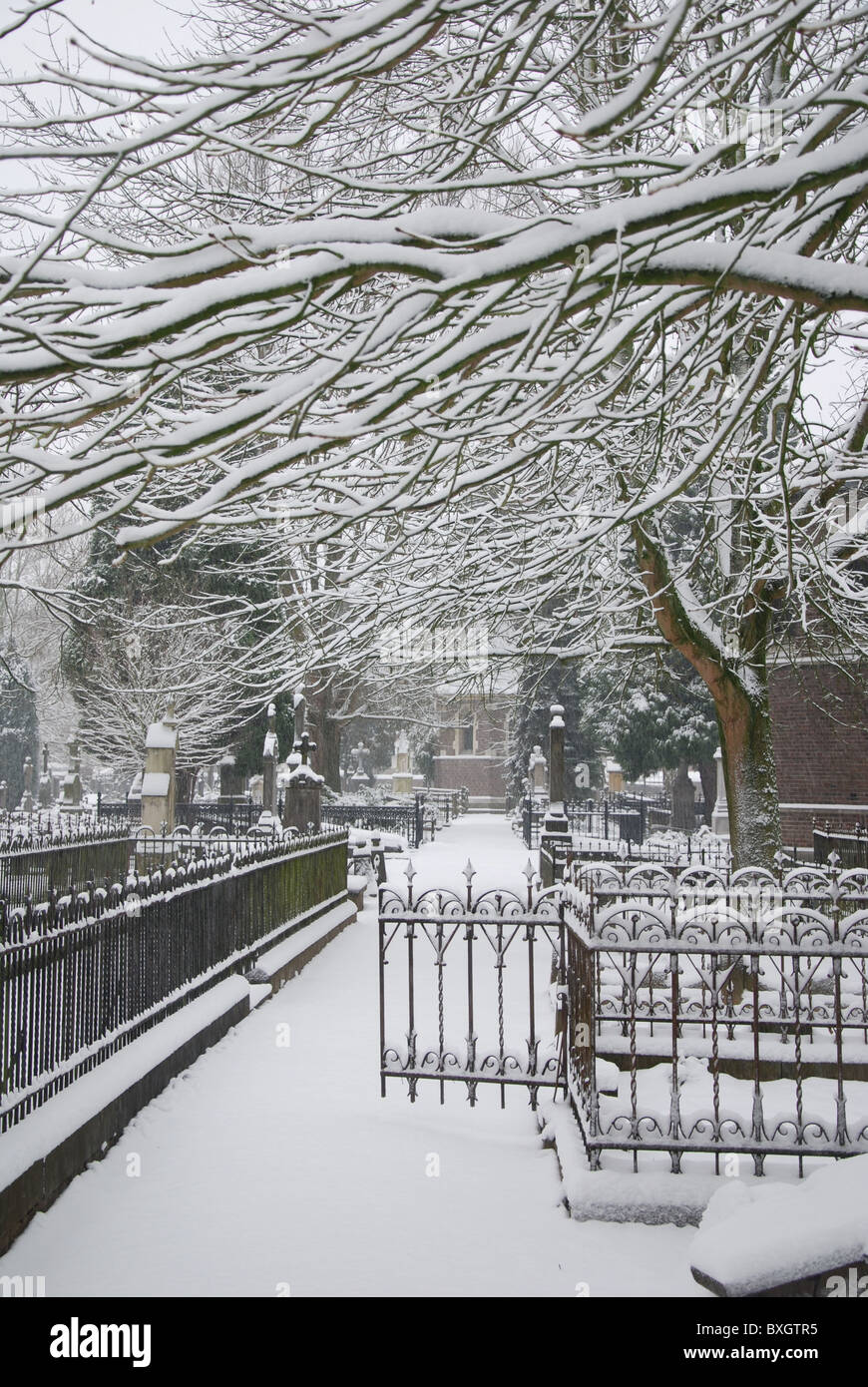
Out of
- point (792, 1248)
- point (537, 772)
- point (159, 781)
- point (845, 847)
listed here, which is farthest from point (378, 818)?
point (792, 1248)

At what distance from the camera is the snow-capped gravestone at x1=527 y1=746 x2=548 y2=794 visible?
120 feet

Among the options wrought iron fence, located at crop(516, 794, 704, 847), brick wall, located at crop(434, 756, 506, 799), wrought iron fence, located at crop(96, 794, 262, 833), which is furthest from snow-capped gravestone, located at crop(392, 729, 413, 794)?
wrought iron fence, located at crop(96, 794, 262, 833)

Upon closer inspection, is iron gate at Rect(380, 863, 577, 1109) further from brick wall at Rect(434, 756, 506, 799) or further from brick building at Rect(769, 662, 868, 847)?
brick wall at Rect(434, 756, 506, 799)

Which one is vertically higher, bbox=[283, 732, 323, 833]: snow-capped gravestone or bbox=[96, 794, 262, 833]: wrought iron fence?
bbox=[283, 732, 323, 833]: snow-capped gravestone

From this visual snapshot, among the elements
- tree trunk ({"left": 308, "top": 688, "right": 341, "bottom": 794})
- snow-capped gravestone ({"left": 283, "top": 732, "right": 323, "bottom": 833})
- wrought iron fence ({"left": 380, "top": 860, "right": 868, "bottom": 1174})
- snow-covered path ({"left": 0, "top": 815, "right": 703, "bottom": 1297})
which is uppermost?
tree trunk ({"left": 308, "top": 688, "right": 341, "bottom": 794})

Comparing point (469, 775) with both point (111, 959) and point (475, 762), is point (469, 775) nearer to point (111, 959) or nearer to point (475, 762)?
point (475, 762)

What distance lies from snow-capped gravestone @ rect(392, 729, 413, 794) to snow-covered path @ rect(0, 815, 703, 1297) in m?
38.5

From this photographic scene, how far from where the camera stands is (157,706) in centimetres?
2309

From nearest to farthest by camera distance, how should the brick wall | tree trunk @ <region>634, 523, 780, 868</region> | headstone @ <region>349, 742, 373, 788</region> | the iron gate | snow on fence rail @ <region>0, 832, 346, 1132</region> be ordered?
snow on fence rail @ <region>0, 832, 346, 1132</region> → the iron gate → tree trunk @ <region>634, 523, 780, 868</region> → headstone @ <region>349, 742, 373, 788</region> → the brick wall

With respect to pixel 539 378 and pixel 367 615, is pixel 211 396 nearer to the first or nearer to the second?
pixel 539 378

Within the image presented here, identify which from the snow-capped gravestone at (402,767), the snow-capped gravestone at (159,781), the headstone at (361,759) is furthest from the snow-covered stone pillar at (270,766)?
Result: the snow-capped gravestone at (402,767)

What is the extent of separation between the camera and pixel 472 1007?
6.17 metres

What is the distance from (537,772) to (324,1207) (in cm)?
3247

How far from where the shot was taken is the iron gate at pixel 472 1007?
5.95 meters
